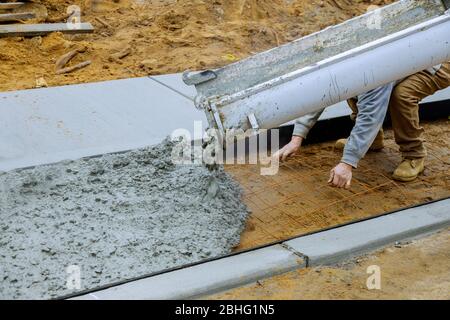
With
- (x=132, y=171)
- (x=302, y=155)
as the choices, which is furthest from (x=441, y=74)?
(x=132, y=171)

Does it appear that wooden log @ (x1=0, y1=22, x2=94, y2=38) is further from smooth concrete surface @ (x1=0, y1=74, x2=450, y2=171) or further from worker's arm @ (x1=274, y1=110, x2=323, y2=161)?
worker's arm @ (x1=274, y1=110, x2=323, y2=161)

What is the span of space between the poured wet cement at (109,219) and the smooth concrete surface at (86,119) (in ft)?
0.92

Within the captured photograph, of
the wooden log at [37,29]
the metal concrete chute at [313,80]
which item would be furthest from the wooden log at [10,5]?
the metal concrete chute at [313,80]

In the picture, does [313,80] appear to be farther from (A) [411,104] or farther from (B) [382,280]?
(A) [411,104]

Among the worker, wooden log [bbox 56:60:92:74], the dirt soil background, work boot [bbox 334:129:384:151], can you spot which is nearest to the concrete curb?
the worker

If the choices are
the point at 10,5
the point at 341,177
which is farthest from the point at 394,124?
the point at 10,5

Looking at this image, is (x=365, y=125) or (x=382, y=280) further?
(x=365, y=125)

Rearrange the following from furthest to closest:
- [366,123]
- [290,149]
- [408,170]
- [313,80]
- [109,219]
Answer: [408,170], [290,149], [366,123], [109,219], [313,80]

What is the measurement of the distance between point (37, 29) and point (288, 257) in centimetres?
505

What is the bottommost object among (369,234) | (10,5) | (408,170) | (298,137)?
(369,234)

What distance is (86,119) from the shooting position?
15.0ft

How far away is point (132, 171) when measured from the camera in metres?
3.75

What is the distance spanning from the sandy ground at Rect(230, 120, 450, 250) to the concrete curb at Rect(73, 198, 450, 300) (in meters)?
0.24

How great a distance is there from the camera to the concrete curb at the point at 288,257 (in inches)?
110
